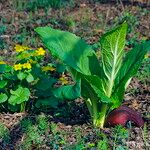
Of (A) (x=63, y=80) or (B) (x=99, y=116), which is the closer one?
(B) (x=99, y=116)

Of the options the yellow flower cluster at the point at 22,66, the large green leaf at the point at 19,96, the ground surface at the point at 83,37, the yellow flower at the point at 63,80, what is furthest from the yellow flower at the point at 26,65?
the yellow flower at the point at 63,80

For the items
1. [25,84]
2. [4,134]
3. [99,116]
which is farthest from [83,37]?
[4,134]

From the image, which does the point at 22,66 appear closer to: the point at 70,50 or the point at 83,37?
the point at 70,50

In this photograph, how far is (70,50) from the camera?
4246mm

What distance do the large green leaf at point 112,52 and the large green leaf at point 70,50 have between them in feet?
0.57

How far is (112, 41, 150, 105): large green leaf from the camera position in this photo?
404cm

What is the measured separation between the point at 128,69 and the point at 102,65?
229mm

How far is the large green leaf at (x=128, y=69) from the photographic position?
4035 millimetres

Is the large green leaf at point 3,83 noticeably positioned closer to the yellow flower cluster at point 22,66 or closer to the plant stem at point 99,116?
the yellow flower cluster at point 22,66

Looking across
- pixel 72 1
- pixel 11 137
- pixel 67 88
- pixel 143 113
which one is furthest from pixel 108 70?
pixel 72 1

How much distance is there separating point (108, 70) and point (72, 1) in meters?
3.61

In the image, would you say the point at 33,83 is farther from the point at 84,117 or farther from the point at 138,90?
the point at 138,90

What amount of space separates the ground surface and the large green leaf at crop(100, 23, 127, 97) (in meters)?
0.43

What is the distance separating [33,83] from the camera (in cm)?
491
